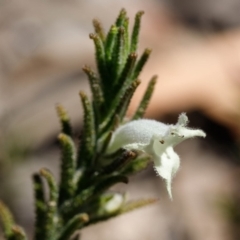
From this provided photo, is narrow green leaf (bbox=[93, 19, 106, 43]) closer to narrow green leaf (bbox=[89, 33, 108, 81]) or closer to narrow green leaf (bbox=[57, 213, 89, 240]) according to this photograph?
narrow green leaf (bbox=[89, 33, 108, 81])

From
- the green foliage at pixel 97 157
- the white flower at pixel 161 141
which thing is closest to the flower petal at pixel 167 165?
the white flower at pixel 161 141

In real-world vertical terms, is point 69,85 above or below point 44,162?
above

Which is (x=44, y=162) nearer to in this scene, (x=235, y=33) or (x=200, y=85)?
(x=200, y=85)

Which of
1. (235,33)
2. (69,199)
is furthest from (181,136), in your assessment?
(235,33)

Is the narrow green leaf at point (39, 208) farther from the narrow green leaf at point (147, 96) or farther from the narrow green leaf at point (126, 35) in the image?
the narrow green leaf at point (126, 35)

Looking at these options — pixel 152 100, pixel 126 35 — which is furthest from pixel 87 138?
pixel 152 100
